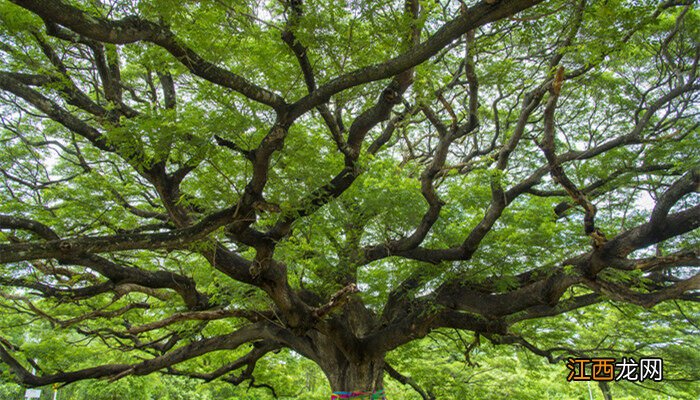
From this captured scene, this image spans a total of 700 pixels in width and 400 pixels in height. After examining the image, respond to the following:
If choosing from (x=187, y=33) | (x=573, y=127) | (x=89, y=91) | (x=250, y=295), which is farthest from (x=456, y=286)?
(x=89, y=91)

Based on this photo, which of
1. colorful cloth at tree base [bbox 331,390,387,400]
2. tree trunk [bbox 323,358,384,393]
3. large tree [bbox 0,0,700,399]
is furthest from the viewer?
tree trunk [bbox 323,358,384,393]

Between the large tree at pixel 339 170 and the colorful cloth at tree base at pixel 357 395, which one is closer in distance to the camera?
the large tree at pixel 339 170

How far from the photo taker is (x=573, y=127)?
736 centimetres

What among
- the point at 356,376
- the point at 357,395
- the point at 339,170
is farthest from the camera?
the point at 356,376

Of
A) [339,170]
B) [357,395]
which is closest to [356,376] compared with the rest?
[357,395]

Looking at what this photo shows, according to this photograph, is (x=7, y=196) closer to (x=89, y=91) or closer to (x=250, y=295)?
(x=89, y=91)

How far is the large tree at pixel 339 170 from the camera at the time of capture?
3932 millimetres

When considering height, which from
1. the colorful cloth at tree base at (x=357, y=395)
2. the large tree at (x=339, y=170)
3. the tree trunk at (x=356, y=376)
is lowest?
the colorful cloth at tree base at (x=357, y=395)

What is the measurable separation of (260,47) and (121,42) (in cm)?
162

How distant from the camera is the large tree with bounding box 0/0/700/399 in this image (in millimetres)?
3932

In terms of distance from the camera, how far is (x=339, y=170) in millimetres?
6004

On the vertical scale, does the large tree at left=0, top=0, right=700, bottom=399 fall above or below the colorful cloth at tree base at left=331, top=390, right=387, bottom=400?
above

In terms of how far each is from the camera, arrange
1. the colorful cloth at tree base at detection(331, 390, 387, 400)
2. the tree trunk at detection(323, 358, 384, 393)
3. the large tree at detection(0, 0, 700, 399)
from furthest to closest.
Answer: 1. the tree trunk at detection(323, 358, 384, 393)
2. the colorful cloth at tree base at detection(331, 390, 387, 400)
3. the large tree at detection(0, 0, 700, 399)

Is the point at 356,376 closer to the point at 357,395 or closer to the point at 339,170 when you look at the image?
the point at 357,395
